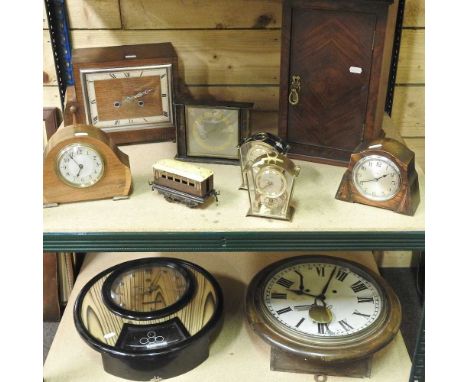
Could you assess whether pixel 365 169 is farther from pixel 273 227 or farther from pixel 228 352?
pixel 228 352

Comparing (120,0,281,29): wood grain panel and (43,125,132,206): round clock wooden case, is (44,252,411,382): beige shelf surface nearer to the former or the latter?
(43,125,132,206): round clock wooden case

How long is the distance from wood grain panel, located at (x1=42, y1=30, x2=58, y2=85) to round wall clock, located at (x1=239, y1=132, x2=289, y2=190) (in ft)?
2.21

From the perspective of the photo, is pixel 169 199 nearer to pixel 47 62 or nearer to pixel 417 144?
pixel 47 62

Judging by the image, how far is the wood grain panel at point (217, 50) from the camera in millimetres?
1567

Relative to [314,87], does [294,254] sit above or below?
below

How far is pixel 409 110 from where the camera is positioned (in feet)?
5.72

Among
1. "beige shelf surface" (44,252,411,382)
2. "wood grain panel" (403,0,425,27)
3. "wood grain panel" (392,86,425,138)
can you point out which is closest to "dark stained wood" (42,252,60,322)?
"beige shelf surface" (44,252,411,382)

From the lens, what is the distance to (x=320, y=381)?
1.32 meters

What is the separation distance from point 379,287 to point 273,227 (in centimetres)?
45

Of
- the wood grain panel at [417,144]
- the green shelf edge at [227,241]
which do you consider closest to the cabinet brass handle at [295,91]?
the green shelf edge at [227,241]

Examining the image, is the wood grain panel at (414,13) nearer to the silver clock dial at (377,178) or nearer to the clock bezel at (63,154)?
the silver clock dial at (377,178)

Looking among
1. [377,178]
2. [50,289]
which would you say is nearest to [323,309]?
[377,178]

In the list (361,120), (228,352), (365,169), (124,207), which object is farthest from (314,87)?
(228,352)

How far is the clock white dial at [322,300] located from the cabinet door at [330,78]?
0.33 m
